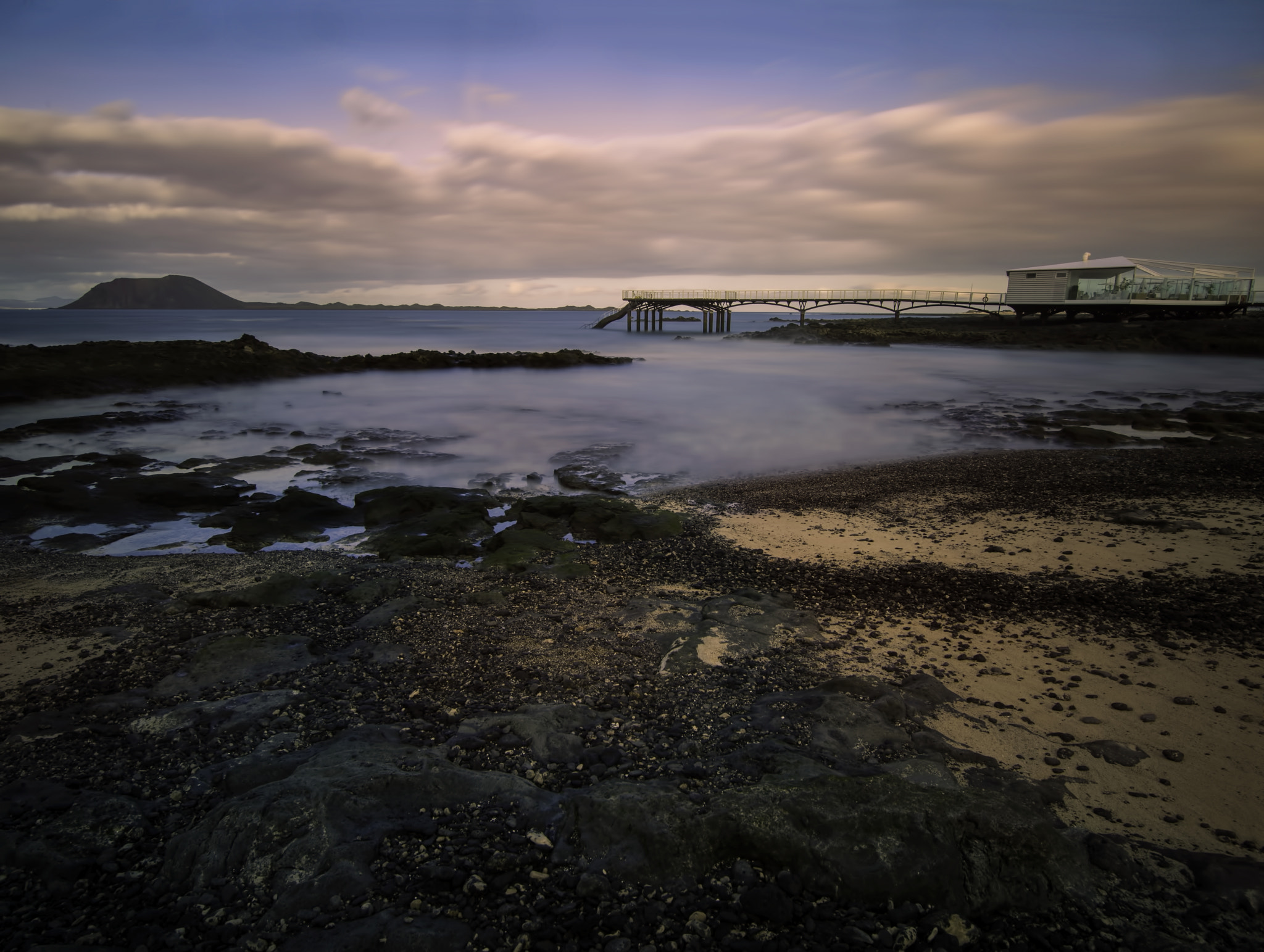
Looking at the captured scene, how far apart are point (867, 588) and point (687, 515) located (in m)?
3.24

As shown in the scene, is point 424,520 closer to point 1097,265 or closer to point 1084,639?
point 1084,639

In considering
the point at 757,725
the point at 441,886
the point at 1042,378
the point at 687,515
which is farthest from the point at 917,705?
the point at 1042,378

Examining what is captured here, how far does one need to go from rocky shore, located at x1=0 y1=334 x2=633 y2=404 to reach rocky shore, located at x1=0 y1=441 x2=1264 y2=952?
19341mm

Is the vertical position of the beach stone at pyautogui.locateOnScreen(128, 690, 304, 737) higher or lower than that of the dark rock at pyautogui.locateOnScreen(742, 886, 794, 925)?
higher

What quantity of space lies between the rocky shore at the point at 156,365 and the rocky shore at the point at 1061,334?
3334cm

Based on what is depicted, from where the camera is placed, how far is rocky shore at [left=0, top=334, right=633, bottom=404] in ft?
71.5

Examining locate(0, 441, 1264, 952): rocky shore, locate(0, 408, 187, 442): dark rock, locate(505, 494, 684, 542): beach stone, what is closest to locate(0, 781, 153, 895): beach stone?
locate(0, 441, 1264, 952): rocky shore

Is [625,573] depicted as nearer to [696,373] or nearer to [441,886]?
[441,886]

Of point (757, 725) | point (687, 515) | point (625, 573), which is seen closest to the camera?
point (757, 725)

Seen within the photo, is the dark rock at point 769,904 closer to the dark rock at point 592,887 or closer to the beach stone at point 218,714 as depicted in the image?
the dark rock at point 592,887

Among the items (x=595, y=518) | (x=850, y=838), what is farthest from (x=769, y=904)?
(x=595, y=518)

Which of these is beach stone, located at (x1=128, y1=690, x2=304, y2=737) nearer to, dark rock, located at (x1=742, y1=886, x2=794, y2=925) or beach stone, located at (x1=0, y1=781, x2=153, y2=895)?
beach stone, located at (x1=0, y1=781, x2=153, y2=895)

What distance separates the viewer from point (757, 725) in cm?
401

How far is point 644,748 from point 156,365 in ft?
97.1
